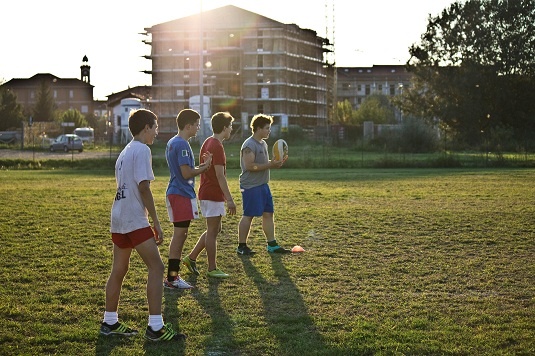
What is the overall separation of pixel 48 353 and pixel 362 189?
2134 centimetres

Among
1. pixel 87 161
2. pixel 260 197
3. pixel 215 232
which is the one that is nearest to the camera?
pixel 215 232

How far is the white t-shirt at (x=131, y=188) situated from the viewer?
7125mm

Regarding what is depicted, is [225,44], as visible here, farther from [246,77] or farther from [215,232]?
[215,232]

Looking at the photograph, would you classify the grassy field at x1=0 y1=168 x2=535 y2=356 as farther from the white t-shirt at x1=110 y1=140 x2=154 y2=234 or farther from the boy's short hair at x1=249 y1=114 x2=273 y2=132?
the boy's short hair at x1=249 y1=114 x2=273 y2=132

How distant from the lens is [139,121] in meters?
7.27

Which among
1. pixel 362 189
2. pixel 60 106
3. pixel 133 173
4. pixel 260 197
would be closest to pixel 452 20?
pixel 362 189

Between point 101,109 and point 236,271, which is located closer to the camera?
point 236,271

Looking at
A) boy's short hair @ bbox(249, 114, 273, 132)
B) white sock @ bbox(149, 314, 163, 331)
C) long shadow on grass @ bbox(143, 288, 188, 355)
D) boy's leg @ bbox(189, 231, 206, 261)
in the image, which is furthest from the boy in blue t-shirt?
white sock @ bbox(149, 314, 163, 331)

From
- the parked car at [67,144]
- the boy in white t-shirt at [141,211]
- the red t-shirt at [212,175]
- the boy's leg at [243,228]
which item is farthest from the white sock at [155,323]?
the parked car at [67,144]

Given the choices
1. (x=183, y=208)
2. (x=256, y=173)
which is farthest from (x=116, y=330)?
(x=256, y=173)

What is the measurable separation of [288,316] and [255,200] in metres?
3.95

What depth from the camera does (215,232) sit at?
10.4 meters

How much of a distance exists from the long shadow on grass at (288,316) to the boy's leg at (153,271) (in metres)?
1.07

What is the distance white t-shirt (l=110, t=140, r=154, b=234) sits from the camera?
7.12 meters
